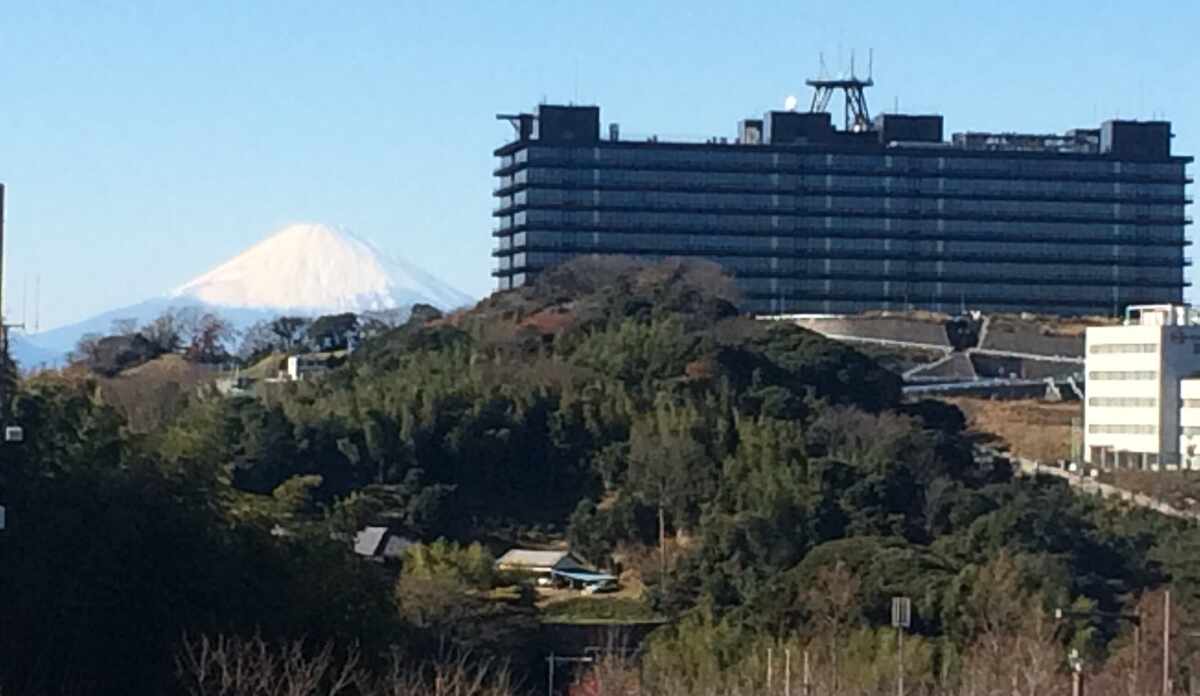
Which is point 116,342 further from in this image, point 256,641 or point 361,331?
point 256,641

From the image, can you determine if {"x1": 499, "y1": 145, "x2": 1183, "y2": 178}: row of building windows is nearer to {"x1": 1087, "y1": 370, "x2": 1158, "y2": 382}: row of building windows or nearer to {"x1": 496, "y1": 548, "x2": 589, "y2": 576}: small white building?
{"x1": 1087, "y1": 370, "x2": 1158, "y2": 382}: row of building windows

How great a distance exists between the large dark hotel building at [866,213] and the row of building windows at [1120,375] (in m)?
21.1

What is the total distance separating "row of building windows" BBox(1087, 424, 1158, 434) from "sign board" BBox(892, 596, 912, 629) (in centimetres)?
3086

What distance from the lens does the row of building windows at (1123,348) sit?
68.2 m

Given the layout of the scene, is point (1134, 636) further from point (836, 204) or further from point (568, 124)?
point (568, 124)

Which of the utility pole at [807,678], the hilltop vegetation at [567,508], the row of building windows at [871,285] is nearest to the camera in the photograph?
the hilltop vegetation at [567,508]

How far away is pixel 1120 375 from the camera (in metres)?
69.3

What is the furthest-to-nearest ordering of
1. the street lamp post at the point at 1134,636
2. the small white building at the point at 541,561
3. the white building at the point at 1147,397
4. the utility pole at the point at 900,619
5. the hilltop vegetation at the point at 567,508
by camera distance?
the white building at the point at 1147,397, the small white building at the point at 541,561, the utility pole at the point at 900,619, the street lamp post at the point at 1134,636, the hilltop vegetation at the point at 567,508

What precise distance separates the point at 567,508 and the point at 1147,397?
66.2 ft

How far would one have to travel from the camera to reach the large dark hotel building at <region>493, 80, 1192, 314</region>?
91.0m

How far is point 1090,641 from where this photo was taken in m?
38.2

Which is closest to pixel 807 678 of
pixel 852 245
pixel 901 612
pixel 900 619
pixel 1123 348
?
pixel 900 619

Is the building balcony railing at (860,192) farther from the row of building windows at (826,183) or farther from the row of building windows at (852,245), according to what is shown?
the row of building windows at (852,245)

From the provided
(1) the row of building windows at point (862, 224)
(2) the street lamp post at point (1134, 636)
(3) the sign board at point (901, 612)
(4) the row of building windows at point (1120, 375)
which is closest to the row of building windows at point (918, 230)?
(1) the row of building windows at point (862, 224)
